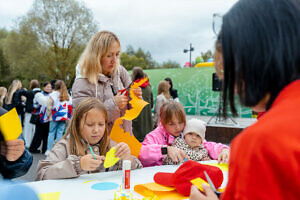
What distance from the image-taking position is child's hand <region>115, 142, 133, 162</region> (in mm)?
1486

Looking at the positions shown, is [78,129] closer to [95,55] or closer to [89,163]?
[89,163]

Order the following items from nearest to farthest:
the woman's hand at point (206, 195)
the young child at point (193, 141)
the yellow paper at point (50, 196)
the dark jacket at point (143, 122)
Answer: the woman's hand at point (206, 195), the yellow paper at point (50, 196), the young child at point (193, 141), the dark jacket at point (143, 122)

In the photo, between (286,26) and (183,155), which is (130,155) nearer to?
(183,155)

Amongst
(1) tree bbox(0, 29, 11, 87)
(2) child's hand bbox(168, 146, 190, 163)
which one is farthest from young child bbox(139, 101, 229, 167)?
(1) tree bbox(0, 29, 11, 87)

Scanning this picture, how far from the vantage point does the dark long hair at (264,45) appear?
484 mm

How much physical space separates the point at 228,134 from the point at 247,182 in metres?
5.21

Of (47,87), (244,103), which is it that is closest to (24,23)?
(47,87)

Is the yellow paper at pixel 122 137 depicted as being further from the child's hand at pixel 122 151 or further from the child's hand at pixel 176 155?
the child's hand at pixel 176 155

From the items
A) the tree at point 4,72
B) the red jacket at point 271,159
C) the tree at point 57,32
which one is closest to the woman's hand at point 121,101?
the red jacket at point 271,159

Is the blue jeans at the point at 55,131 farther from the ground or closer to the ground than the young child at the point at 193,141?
closer to the ground

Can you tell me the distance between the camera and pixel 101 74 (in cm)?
187

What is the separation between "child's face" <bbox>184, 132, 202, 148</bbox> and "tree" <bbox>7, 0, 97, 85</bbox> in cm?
1694

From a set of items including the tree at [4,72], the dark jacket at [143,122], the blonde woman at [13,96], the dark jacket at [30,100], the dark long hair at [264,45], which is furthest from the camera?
the tree at [4,72]

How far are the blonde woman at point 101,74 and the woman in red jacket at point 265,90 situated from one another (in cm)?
126
